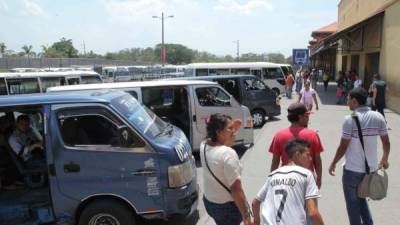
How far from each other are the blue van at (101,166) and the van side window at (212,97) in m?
4.79

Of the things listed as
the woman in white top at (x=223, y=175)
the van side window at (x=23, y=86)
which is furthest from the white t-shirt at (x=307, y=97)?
the van side window at (x=23, y=86)

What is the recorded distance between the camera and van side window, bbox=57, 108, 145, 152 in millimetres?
5266

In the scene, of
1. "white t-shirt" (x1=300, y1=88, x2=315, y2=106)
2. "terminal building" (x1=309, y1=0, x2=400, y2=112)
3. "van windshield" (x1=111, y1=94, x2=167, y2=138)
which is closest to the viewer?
"van windshield" (x1=111, y1=94, x2=167, y2=138)

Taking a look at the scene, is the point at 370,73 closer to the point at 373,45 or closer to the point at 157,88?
the point at 373,45

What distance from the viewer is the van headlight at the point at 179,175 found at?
5.21 meters

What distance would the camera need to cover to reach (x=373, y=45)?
24766 mm

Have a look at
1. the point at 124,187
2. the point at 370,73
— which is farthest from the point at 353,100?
the point at 370,73

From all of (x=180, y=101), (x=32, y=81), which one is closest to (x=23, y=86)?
(x=32, y=81)

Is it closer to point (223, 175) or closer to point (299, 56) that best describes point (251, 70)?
point (299, 56)

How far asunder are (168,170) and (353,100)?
2.22 m

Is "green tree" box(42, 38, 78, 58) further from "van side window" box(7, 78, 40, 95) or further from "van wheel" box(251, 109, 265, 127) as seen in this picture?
"van wheel" box(251, 109, 265, 127)

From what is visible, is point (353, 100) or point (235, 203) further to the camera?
point (353, 100)

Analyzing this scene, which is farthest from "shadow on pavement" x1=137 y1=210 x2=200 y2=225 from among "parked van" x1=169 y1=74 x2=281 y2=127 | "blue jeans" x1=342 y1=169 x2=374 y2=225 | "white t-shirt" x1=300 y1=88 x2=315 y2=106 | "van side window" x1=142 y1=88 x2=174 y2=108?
"parked van" x1=169 y1=74 x2=281 y2=127

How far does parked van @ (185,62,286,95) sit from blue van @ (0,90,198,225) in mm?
22454
